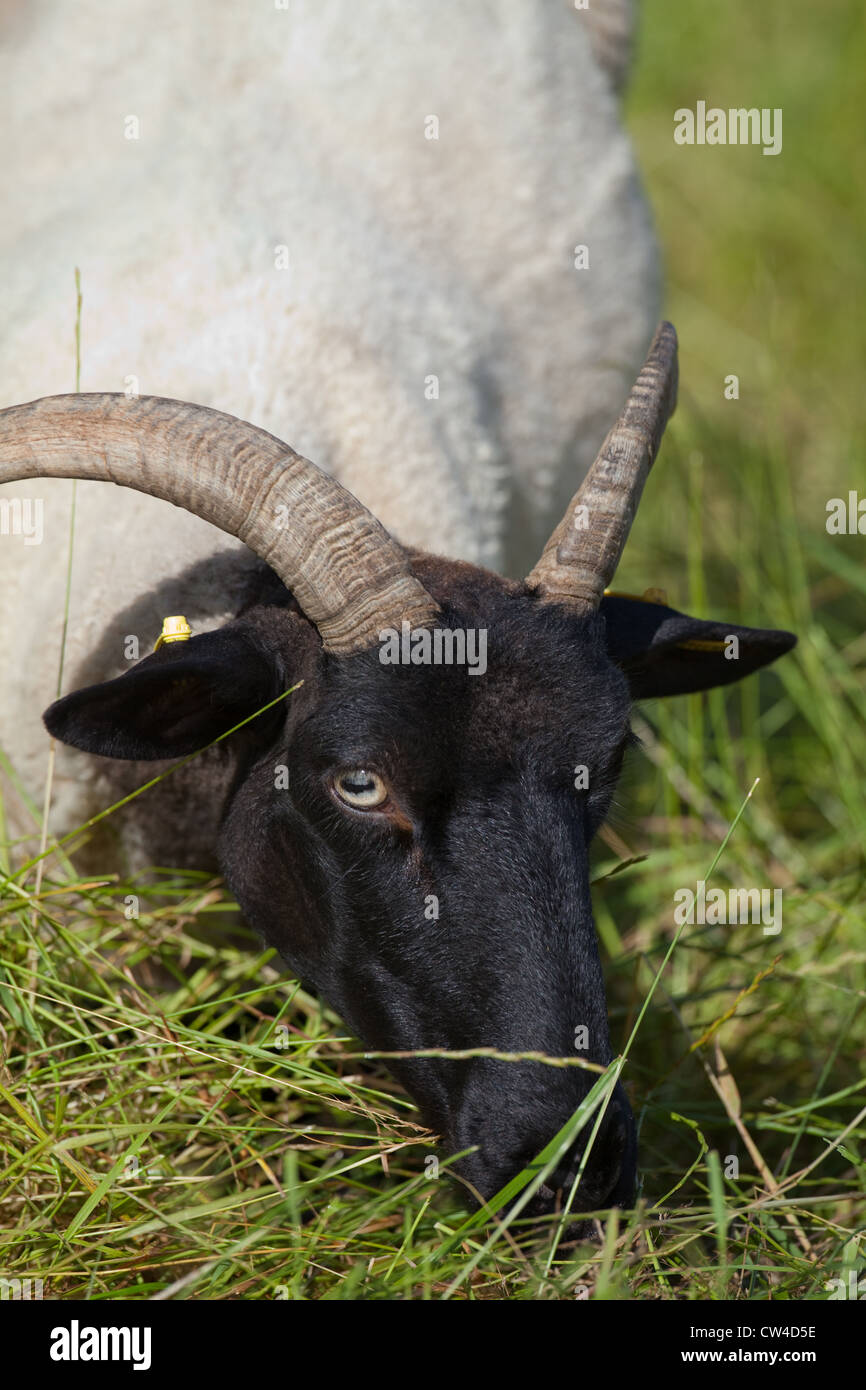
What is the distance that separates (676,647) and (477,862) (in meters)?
1.16

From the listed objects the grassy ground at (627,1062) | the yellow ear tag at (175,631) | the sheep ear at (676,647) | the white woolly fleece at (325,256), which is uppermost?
the white woolly fleece at (325,256)

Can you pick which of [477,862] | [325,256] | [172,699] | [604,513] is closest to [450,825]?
[477,862]

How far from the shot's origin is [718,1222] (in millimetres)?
2822

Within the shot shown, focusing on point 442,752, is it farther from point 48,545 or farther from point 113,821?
point 48,545

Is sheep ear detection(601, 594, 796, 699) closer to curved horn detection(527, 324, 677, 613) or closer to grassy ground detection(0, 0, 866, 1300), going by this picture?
curved horn detection(527, 324, 677, 613)

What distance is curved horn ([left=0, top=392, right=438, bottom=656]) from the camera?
3.09m

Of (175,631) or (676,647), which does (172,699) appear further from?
(676,647)

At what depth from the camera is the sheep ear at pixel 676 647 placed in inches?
146

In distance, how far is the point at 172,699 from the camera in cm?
332

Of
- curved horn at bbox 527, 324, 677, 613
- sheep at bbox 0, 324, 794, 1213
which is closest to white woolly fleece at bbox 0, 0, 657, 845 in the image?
Answer: sheep at bbox 0, 324, 794, 1213

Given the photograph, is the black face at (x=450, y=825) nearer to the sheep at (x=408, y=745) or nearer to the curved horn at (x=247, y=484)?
the sheep at (x=408, y=745)

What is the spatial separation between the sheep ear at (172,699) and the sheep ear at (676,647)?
40.1 inches

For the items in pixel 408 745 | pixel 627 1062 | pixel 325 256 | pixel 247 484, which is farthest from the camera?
pixel 325 256

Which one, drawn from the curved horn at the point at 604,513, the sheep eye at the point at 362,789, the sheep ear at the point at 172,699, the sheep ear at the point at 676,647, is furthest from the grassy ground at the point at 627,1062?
the curved horn at the point at 604,513
